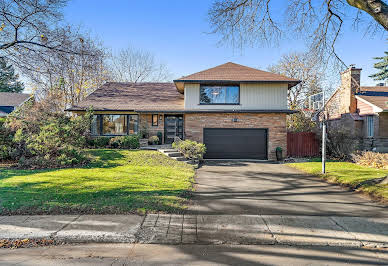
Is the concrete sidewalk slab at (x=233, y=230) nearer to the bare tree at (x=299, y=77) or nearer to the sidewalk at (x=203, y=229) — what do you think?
the sidewalk at (x=203, y=229)

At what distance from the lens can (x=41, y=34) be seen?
28.5 ft

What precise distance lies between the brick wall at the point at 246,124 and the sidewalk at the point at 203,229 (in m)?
11.0

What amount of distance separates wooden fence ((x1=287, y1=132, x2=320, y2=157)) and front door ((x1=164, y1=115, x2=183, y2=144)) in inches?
302

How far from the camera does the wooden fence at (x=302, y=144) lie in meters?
16.8

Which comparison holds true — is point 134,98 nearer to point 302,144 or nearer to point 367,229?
point 302,144

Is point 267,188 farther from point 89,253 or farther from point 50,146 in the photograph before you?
point 50,146

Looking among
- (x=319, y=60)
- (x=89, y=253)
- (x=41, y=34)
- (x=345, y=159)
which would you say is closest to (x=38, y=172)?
(x=41, y=34)

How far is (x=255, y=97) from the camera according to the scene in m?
16.3

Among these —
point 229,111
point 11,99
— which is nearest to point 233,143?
point 229,111

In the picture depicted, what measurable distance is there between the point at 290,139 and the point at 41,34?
15147mm

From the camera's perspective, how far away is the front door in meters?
17.5

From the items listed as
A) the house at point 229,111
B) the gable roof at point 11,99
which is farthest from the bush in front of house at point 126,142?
the gable roof at point 11,99

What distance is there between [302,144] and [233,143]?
5052mm

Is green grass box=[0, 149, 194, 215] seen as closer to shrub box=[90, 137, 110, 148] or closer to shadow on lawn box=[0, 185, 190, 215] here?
shadow on lawn box=[0, 185, 190, 215]
